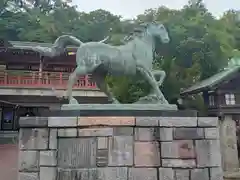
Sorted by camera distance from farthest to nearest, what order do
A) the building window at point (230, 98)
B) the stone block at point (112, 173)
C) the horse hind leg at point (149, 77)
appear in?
the building window at point (230, 98)
the horse hind leg at point (149, 77)
the stone block at point (112, 173)

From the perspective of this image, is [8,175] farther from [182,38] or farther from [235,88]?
[182,38]

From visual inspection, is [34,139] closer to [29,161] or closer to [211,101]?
[29,161]

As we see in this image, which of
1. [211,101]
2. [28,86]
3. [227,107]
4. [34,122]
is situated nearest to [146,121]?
[34,122]

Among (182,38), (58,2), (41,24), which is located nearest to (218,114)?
(182,38)

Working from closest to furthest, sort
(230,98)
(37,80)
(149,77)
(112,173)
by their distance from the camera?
(112,173), (149,77), (230,98), (37,80)

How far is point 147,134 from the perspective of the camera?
4.46 m

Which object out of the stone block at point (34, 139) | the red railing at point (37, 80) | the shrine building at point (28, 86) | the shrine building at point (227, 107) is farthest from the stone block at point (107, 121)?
the red railing at point (37, 80)

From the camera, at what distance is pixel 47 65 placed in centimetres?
2003

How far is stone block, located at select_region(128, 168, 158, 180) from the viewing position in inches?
169

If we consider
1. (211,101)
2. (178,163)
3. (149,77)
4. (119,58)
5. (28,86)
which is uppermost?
(28,86)

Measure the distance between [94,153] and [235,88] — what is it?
12475 mm

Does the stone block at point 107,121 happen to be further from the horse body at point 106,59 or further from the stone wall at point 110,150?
the horse body at point 106,59

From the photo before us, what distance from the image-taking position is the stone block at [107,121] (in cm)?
439

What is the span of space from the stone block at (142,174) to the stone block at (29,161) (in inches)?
59.4
